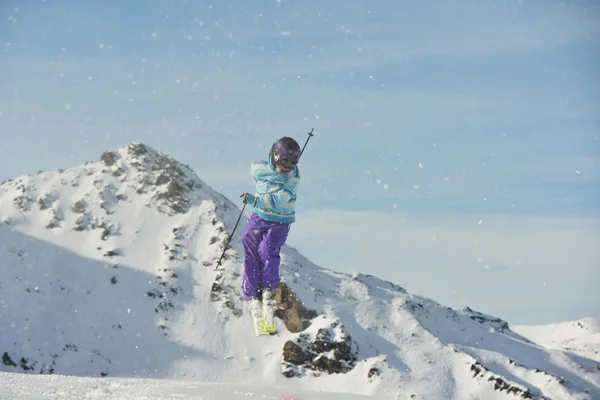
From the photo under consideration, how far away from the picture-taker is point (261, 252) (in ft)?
33.1

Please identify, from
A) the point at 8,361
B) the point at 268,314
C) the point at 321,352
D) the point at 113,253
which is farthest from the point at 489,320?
the point at 268,314

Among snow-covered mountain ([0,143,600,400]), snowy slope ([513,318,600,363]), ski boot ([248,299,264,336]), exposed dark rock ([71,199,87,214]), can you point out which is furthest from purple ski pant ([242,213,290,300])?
snowy slope ([513,318,600,363])

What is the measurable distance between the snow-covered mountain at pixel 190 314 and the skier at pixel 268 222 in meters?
43.7

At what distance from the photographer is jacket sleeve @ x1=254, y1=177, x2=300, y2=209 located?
946 cm

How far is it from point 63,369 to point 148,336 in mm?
9430

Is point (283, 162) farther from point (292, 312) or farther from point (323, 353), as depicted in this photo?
point (292, 312)

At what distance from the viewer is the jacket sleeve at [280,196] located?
9461mm

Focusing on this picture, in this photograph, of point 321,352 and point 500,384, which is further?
point 321,352

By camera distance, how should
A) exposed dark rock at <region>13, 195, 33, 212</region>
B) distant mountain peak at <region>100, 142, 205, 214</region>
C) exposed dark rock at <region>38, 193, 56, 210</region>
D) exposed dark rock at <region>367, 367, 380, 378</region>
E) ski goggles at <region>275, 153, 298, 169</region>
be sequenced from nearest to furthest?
ski goggles at <region>275, 153, 298, 169</region>
exposed dark rock at <region>367, 367, 380, 378</region>
exposed dark rock at <region>13, 195, 33, 212</region>
exposed dark rock at <region>38, 193, 56, 210</region>
distant mountain peak at <region>100, 142, 205, 214</region>

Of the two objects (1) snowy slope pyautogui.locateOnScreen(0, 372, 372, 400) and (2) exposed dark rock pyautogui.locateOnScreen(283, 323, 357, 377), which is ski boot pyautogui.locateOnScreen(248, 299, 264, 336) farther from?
(2) exposed dark rock pyautogui.locateOnScreen(283, 323, 357, 377)

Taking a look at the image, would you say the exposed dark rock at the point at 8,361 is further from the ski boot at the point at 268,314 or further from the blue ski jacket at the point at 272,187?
the blue ski jacket at the point at 272,187

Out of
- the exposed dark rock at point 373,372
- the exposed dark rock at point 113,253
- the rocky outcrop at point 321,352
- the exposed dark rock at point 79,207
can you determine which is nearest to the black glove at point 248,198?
the exposed dark rock at point 373,372

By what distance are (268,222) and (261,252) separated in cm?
53

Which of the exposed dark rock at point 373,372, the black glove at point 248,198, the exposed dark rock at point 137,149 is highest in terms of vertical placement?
the exposed dark rock at point 137,149
